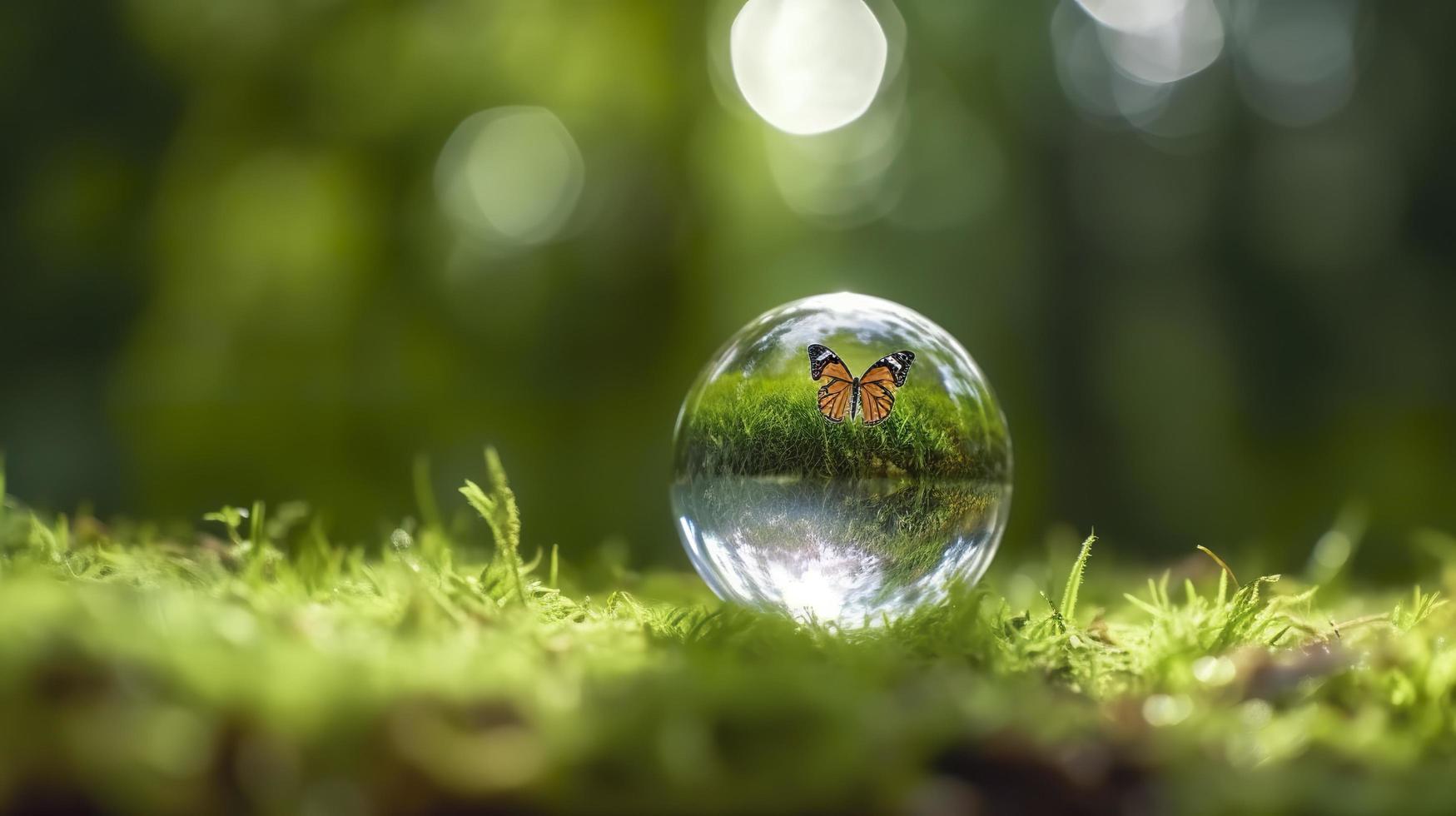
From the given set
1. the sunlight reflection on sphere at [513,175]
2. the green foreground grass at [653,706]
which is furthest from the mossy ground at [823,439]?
the sunlight reflection on sphere at [513,175]

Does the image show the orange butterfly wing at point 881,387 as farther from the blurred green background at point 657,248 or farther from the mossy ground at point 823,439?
the blurred green background at point 657,248

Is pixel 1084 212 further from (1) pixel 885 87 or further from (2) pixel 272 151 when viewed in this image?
(2) pixel 272 151

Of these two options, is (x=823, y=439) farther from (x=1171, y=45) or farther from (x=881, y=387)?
(x=1171, y=45)

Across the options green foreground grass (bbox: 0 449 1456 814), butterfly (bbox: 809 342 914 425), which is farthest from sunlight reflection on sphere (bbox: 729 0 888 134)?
green foreground grass (bbox: 0 449 1456 814)

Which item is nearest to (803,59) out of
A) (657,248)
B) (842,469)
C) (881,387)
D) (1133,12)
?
(657,248)

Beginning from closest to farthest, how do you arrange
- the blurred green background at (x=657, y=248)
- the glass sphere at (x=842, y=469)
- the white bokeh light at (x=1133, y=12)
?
the glass sphere at (x=842, y=469), the blurred green background at (x=657, y=248), the white bokeh light at (x=1133, y=12)

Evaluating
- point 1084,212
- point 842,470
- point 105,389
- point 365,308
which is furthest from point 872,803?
point 1084,212

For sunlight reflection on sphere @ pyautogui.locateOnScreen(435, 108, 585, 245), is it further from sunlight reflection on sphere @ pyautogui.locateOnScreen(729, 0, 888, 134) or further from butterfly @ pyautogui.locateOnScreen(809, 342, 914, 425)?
butterfly @ pyautogui.locateOnScreen(809, 342, 914, 425)
